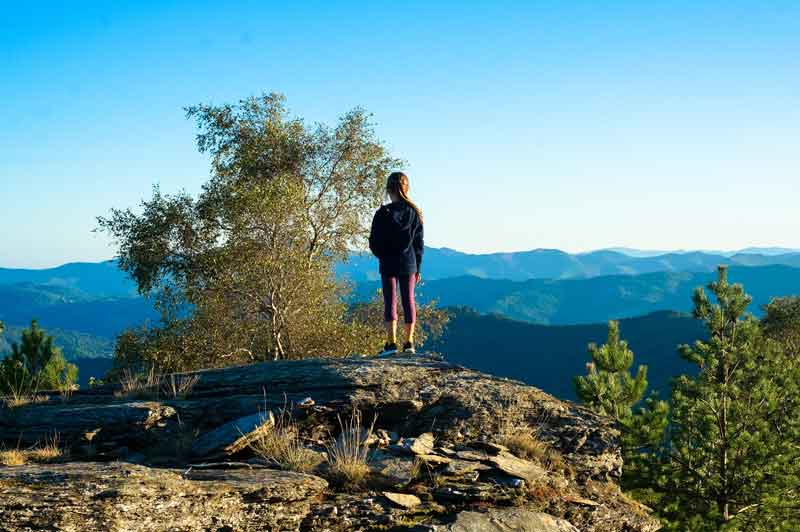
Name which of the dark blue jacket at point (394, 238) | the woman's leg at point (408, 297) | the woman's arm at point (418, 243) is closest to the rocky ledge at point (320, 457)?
the woman's leg at point (408, 297)

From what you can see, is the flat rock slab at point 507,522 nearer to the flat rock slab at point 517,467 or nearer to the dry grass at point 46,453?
the flat rock slab at point 517,467

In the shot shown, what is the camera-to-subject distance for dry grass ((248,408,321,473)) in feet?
28.0

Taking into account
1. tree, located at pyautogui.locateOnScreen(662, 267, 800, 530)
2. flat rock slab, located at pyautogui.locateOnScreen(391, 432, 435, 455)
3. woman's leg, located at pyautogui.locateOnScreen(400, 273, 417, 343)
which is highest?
woman's leg, located at pyautogui.locateOnScreen(400, 273, 417, 343)

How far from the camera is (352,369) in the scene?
1154 centimetres

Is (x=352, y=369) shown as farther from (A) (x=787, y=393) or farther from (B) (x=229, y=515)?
(A) (x=787, y=393)

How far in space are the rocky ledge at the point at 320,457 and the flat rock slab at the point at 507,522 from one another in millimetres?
19

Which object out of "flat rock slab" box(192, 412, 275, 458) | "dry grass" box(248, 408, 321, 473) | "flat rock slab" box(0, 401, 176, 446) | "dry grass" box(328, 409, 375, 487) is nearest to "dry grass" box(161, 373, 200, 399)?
"flat rock slab" box(0, 401, 176, 446)

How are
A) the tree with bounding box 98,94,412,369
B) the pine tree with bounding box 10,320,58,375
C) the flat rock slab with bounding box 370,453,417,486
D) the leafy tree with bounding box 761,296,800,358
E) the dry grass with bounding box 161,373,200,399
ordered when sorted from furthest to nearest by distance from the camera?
1. the leafy tree with bounding box 761,296,800,358
2. the pine tree with bounding box 10,320,58,375
3. the tree with bounding box 98,94,412,369
4. the dry grass with bounding box 161,373,200,399
5. the flat rock slab with bounding box 370,453,417,486

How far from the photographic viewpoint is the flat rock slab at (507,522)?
7551 millimetres

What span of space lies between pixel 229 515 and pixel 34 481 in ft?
6.78

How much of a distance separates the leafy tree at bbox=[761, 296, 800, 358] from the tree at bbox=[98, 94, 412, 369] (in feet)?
118

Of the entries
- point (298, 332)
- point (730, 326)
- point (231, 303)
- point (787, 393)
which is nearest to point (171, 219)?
point (231, 303)

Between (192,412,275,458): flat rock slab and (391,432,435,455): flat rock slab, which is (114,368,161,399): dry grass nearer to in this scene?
(192,412,275,458): flat rock slab

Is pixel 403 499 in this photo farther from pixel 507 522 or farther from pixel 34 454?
pixel 34 454
